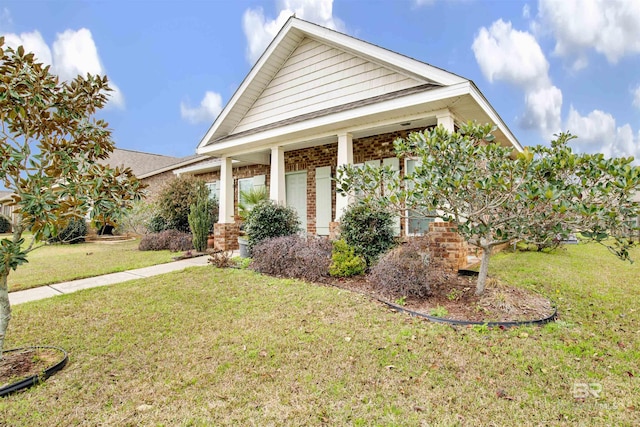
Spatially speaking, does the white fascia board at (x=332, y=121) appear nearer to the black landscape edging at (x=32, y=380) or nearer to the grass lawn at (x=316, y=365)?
the grass lawn at (x=316, y=365)

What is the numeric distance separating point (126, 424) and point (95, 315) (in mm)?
2887

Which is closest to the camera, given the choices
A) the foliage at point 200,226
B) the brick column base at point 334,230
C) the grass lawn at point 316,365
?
the grass lawn at point 316,365

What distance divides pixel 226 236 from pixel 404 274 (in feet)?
23.4

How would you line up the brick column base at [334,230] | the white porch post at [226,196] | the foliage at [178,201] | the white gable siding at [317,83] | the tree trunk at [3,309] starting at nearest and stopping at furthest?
the tree trunk at [3,309]
the brick column base at [334,230]
the white gable siding at [317,83]
the white porch post at [226,196]
the foliage at [178,201]

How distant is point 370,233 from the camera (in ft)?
21.4

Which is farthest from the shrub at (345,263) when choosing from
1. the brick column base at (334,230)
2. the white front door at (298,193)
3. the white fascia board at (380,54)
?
the white front door at (298,193)

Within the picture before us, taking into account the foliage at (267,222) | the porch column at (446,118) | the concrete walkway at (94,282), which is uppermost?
the porch column at (446,118)

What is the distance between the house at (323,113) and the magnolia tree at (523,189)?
8.03ft

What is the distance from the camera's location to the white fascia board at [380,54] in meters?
6.34

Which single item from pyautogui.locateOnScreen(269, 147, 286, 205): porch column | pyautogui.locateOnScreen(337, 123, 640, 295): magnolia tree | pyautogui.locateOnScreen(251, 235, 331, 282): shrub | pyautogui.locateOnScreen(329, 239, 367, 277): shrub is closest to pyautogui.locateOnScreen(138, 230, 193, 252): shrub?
pyautogui.locateOnScreen(269, 147, 286, 205): porch column

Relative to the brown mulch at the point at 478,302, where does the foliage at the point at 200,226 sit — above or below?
above

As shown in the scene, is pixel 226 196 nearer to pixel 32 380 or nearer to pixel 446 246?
pixel 446 246

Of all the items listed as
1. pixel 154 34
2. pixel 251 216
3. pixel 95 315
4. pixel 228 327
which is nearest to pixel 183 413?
pixel 228 327

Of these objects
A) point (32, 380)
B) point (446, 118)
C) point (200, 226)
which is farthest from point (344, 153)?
point (32, 380)
